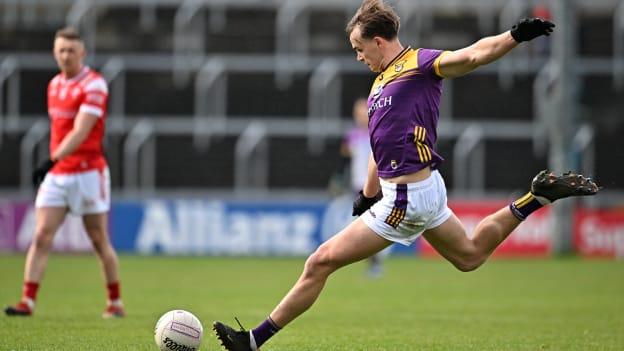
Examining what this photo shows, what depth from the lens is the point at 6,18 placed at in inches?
1067

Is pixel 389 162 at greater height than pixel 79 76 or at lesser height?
lesser

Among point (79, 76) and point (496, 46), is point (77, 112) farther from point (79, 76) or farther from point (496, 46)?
point (496, 46)

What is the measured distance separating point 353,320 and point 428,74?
437cm

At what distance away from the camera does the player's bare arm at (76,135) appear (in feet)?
36.0

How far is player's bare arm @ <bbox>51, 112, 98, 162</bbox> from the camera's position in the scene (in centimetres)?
1098

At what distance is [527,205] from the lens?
340 inches

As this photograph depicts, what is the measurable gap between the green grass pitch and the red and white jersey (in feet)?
4.98

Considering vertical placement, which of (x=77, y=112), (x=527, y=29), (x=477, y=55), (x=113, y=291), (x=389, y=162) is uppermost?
(x=527, y=29)

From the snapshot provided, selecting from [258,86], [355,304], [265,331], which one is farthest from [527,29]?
[258,86]

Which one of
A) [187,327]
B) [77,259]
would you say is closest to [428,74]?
[187,327]

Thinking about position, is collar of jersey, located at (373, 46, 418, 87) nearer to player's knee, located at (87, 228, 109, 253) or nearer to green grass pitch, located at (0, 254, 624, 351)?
green grass pitch, located at (0, 254, 624, 351)

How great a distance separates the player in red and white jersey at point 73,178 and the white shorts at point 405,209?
14.0 feet

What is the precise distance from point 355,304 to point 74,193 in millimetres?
3818

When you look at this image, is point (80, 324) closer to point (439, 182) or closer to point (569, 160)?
point (439, 182)
